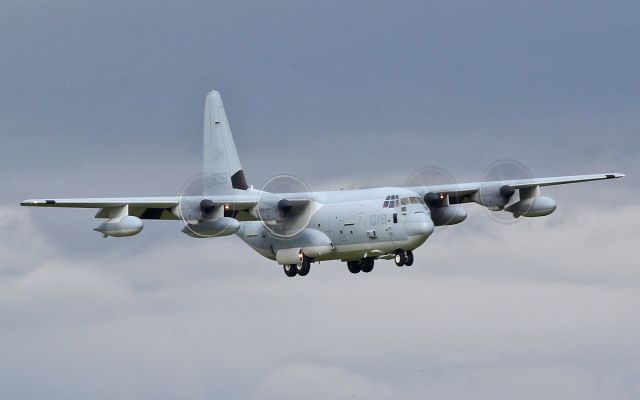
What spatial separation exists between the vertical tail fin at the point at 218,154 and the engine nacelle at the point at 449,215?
9.50 meters

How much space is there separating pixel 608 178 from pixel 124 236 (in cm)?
2261

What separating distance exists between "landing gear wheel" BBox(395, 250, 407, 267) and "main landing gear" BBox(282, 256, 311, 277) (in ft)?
13.1

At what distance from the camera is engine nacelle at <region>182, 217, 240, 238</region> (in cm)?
6088

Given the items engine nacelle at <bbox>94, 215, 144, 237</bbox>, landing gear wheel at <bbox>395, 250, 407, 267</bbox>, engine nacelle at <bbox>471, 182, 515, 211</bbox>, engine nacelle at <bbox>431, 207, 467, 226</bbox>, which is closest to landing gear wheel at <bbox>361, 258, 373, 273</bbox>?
engine nacelle at <bbox>431, 207, 467, 226</bbox>

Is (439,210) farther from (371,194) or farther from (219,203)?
(219,203)

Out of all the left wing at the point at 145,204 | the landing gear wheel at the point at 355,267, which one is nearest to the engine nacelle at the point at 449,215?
the landing gear wheel at the point at 355,267

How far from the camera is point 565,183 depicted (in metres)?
68.4

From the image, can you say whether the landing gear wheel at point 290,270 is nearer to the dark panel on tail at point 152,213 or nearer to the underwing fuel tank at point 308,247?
the underwing fuel tank at point 308,247

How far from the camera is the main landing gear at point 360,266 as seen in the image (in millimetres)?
65875

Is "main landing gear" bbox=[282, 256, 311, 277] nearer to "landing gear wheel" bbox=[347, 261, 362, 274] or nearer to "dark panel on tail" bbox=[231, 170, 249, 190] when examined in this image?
"landing gear wheel" bbox=[347, 261, 362, 274]

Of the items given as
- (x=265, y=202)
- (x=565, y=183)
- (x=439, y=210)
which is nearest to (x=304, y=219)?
(x=265, y=202)

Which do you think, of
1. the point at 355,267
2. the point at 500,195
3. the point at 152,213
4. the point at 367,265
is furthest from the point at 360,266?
the point at 152,213

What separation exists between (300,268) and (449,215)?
23.0 feet

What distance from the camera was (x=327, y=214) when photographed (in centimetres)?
6406
